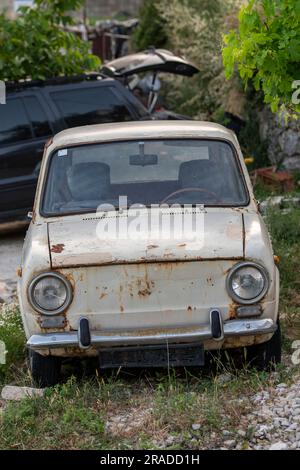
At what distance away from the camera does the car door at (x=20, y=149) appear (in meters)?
9.30

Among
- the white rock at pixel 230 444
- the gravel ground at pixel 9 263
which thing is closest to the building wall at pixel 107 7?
the gravel ground at pixel 9 263

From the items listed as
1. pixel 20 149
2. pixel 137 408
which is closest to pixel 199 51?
pixel 20 149

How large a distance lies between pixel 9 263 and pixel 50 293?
3.96 meters

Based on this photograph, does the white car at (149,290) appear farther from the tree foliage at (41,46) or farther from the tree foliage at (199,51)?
the tree foliage at (199,51)

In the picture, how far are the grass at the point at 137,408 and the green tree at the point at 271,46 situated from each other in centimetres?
190

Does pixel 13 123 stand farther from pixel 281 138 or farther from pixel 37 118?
pixel 281 138

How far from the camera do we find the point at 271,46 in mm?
5930

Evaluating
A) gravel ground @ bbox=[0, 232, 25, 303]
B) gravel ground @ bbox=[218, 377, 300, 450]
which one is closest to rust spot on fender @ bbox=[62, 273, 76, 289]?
gravel ground @ bbox=[218, 377, 300, 450]

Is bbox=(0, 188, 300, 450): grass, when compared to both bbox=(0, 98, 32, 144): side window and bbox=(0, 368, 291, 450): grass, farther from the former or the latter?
bbox=(0, 98, 32, 144): side window

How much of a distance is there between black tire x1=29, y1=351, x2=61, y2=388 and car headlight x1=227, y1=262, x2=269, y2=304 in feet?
4.04
